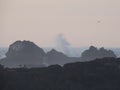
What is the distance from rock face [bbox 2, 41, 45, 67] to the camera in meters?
159

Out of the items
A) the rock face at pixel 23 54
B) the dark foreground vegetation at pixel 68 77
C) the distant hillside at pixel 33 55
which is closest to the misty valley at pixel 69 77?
the dark foreground vegetation at pixel 68 77

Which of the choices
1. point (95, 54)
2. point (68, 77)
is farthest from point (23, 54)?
point (68, 77)

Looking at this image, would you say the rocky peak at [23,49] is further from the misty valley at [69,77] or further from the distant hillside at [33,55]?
the misty valley at [69,77]

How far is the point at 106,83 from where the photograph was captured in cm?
7156

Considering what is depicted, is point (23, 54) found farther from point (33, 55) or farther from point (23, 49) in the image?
point (33, 55)

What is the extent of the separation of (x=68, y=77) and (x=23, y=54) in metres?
89.1

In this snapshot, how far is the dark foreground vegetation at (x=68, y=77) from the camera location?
70.8m

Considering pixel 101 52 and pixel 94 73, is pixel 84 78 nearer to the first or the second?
pixel 94 73

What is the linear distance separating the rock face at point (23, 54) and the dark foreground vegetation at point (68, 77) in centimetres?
8268

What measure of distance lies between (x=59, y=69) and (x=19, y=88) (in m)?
5.05

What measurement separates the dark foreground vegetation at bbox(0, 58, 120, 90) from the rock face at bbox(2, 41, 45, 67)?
8268 cm

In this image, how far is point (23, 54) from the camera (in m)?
160

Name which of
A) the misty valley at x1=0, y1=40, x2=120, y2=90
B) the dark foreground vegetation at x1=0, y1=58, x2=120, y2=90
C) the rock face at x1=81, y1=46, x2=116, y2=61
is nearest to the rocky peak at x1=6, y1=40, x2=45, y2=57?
the rock face at x1=81, y1=46, x2=116, y2=61

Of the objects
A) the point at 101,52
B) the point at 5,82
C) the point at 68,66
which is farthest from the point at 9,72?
the point at 101,52
